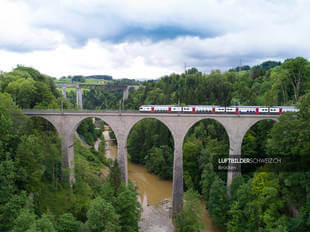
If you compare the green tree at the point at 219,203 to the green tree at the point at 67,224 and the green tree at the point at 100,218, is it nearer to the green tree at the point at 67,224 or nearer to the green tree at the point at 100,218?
the green tree at the point at 100,218

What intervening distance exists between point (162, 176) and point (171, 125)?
17963mm

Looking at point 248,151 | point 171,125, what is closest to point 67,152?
point 171,125

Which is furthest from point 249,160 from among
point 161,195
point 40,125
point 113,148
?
point 113,148

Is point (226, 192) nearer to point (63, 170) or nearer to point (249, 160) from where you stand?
point (249, 160)

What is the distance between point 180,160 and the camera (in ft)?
108

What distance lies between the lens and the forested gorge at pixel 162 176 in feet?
69.1

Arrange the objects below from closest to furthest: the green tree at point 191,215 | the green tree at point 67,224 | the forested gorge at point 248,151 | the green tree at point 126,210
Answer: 1. the forested gorge at point 248,151
2. the green tree at point 67,224
3. the green tree at point 126,210
4. the green tree at point 191,215

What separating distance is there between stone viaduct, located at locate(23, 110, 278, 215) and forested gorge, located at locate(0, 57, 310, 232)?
198cm

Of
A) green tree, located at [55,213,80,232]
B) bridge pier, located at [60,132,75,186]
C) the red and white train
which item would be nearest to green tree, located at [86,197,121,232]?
green tree, located at [55,213,80,232]

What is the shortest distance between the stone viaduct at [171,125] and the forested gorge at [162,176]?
1.98 m

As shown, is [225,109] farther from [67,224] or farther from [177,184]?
[67,224]

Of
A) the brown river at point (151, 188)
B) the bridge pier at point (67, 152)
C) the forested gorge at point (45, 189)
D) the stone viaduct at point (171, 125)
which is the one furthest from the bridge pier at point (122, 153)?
the brown river at point (151, 188)

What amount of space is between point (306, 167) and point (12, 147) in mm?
30411

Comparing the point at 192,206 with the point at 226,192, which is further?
the point at 226,192
